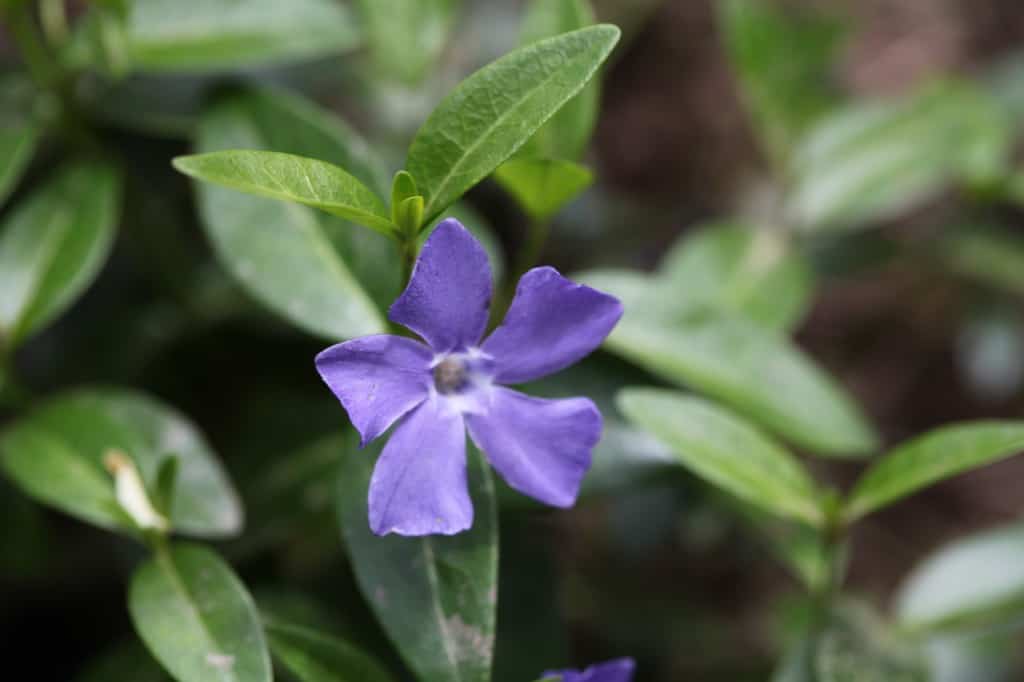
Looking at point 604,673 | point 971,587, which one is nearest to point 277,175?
point 604,673

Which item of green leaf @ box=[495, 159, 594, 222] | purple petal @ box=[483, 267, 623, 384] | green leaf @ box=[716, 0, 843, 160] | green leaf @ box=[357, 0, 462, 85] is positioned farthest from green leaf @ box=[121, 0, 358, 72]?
green leaf @ box=[716, 0, 843, 160]

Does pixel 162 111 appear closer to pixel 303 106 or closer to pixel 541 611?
pixel 303 106

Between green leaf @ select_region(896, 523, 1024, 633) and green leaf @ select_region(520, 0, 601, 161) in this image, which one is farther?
A: green leaf @ select_region(896, 523, 1024, 633)

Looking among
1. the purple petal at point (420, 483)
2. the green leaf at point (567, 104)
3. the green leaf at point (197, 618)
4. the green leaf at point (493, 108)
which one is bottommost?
the green leaf at point (197, 618)

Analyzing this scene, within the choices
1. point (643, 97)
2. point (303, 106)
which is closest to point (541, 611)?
point (303, 106)

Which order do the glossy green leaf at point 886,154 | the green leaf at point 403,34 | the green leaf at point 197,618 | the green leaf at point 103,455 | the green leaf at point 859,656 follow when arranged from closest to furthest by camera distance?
the green leaf at point 197,618, the green leaf at point 103,455, the green leaf at point 859,656, the green leaf at point 403,34, the glossy green leaf at point 886,154

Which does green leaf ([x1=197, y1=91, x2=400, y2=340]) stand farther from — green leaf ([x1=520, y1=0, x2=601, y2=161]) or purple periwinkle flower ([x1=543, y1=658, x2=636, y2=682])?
purple periwinkle flower ([x1=543, y1=658, x2=636, y2=682])

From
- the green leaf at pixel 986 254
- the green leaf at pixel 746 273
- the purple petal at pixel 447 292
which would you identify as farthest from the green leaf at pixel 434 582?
the green leaf at pixel 986 254

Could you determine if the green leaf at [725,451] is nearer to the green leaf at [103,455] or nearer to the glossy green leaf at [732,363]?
the glossy green leaf at [732,363]
